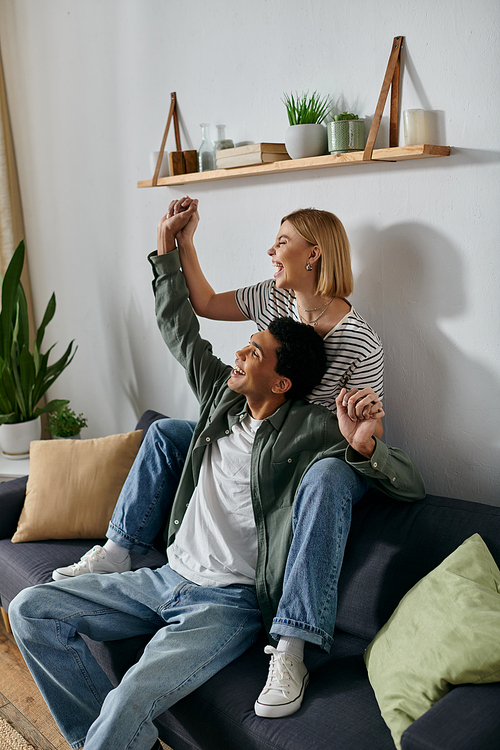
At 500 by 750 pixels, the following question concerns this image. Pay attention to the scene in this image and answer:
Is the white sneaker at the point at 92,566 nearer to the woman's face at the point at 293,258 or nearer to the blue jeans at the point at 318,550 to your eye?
the blue jeans at the point at 318,550

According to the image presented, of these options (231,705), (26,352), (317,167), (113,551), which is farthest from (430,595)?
(26,352)

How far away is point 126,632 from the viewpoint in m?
1.88

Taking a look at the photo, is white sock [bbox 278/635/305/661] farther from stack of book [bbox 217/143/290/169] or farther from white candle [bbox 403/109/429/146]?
stack of book [bbox 217/143/290/169]

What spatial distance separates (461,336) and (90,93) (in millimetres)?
2181

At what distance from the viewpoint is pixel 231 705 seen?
5.22ft

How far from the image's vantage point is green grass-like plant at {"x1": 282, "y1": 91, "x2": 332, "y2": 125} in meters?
2.13

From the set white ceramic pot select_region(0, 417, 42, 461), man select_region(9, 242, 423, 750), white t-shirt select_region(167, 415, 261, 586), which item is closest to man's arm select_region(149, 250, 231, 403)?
man select_region(9, 242, 423, 750)

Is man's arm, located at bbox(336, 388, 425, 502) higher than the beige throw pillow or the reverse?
higher

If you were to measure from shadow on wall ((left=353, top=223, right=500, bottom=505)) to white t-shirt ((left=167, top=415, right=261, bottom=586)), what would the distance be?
527 millimetres

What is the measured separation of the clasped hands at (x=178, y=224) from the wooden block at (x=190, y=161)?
0.42 metres

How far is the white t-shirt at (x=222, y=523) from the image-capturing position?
189 cm

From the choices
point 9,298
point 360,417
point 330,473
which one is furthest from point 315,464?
point 9,298

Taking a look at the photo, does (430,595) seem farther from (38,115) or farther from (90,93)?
(38,115)

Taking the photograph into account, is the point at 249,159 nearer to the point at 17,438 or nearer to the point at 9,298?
the point at 9,298
